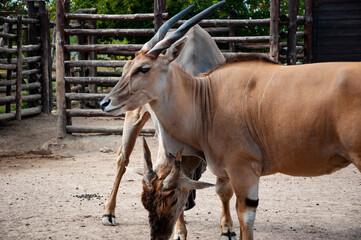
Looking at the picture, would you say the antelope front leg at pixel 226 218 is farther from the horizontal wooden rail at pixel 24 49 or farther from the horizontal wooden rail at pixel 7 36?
the horizontal wooden rail at pixel 7 36

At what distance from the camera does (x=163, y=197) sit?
3.76 m

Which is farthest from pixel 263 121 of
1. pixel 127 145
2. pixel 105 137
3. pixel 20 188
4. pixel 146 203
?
pixel 105 137

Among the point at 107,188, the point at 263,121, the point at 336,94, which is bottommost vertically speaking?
the point at 107,188

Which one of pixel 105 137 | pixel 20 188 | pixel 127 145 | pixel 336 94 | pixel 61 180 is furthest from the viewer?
pixel 105 137

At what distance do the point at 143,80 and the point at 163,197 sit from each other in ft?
3.03

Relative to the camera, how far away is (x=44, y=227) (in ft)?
16.5

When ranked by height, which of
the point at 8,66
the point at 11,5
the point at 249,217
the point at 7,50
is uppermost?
the point at 11,5

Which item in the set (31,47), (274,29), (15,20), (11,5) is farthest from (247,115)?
Result: (11,5)

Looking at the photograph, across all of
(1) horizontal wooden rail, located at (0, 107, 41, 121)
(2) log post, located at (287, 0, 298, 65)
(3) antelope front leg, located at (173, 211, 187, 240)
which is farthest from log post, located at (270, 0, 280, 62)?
(1) horizontal wooden rail, located at (0, 107, 41, 121)

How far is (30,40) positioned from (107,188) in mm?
6927

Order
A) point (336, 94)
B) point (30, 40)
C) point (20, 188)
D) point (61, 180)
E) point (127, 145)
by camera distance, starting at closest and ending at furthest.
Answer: point (336, 94), point (127, 145), point (20, 188), point (61, 180), point (30, 40)

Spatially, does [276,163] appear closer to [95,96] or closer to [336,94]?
[336,94]

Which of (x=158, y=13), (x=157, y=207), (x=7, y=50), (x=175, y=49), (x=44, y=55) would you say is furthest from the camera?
(x=44, y=55)

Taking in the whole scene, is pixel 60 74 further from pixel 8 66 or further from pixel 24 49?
pixel 24 49
